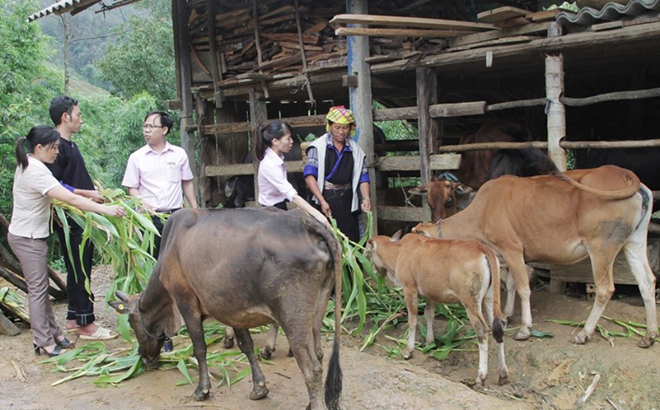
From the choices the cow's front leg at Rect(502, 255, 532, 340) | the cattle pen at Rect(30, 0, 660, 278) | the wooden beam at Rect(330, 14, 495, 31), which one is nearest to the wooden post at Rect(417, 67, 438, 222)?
the cattle pen at Rect(30, 0, 660, 278)

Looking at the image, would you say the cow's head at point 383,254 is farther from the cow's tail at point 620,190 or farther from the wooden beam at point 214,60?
the wooden beam at point 214,60

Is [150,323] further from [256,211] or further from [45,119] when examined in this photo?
[45,119]

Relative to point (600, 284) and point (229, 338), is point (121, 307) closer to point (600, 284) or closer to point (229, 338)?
point (229, 338)

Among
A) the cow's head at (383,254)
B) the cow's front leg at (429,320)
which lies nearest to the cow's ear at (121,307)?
the cow's head at (383,254)

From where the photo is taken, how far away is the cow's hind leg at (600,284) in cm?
593

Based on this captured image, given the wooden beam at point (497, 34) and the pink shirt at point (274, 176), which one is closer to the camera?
the pink shirt at point (274, 176)

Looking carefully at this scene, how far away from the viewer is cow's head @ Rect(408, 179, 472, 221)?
745 cm

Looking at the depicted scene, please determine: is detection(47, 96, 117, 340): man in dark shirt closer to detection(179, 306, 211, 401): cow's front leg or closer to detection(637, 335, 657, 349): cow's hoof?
detection(179, 306, 211, 401): cow's front leg

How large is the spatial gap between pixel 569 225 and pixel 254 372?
3.24 m

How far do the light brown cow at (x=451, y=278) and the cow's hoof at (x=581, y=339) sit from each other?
34.0 inches

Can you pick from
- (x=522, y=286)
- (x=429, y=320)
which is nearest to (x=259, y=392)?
(x=429, y=320)

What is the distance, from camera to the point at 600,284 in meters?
5.95

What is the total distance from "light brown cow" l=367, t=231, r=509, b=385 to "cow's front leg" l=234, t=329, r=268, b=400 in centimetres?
171

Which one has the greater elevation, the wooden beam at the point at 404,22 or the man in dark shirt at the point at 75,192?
the wooden beam at the point at 404,22
